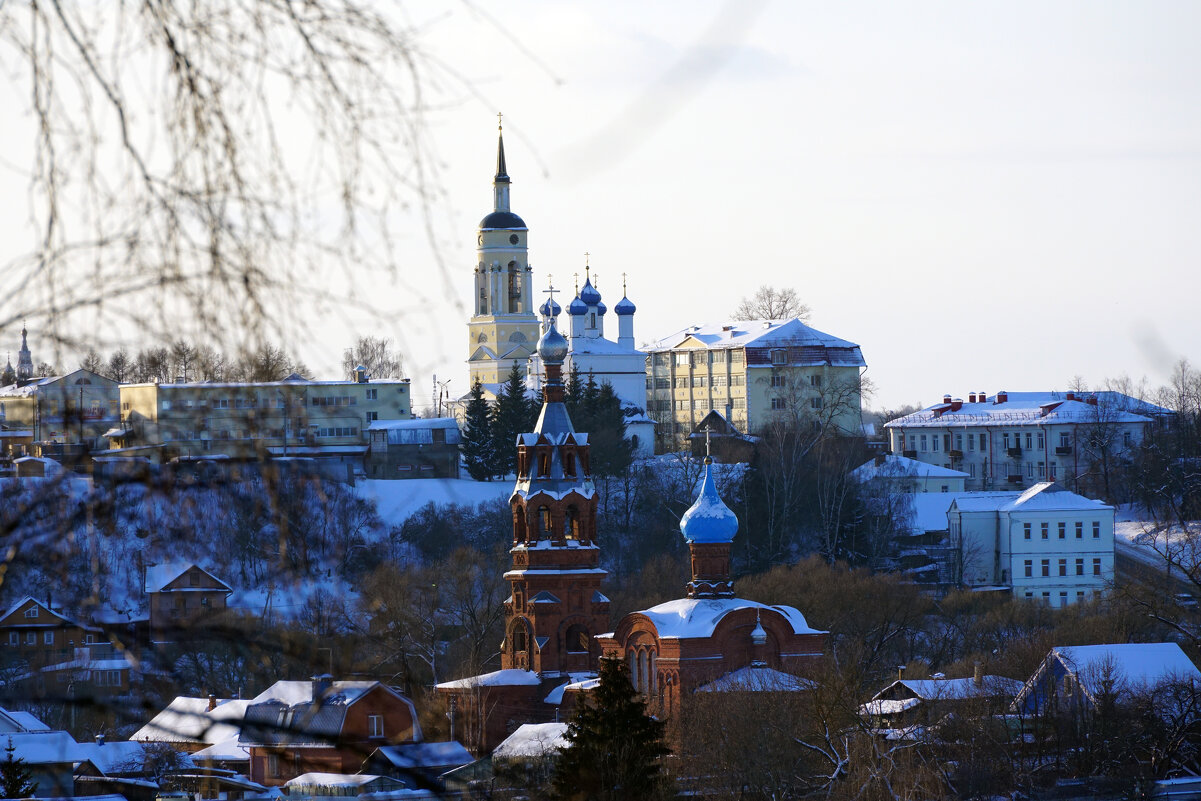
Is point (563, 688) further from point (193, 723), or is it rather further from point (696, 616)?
point (193, 723)

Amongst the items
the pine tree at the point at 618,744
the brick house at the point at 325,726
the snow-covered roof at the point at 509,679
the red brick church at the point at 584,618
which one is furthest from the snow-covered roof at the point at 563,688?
the brick house at the point at 325,726

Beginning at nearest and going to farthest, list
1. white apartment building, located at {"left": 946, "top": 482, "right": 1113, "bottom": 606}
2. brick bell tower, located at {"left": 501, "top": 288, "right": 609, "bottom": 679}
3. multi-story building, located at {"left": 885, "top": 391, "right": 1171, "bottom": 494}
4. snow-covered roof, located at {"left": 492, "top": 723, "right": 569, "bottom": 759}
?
snow-covered roof, located at {"left": 492, "top": 723, "right": 569, "bottom": 759}, brick bell tower, located at {"left": 501, "top": 288, "right": 609, "bottom": 679}, white apartment building, located at {"left": 946, "top": 482, "right": 1113, "bottom": 606}, multi-story building, located at {"left": 885, "top": 391, "right": 1171, "bottom": 494}

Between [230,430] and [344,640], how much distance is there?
490 mm

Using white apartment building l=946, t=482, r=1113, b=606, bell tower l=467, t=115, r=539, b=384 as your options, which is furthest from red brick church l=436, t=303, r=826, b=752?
bell tower l=467, t=115, r=539, b=384

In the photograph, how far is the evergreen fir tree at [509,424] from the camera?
178 ft

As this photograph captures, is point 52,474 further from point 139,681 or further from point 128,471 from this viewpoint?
point 139,681

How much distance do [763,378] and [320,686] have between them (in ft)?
218

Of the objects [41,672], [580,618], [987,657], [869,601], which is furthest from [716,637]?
[41,672]

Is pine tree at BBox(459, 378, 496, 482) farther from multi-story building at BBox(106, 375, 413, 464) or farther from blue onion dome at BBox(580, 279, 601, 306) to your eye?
multi-story building at BBox(106, 375, 413, 464)

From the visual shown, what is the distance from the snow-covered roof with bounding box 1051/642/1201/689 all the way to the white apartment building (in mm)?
17368

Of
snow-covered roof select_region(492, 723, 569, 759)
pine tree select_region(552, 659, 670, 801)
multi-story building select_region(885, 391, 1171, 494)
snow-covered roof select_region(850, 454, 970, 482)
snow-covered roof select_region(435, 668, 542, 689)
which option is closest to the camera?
pine tree select_region(552, 659, 670, 801)

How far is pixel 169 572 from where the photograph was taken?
3.87m

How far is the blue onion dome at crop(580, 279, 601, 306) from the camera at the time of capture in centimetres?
7131

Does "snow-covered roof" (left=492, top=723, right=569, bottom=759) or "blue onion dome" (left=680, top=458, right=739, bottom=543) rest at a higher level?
"blue onion dome" (left=680, top=458, right=739, bottom=543)
